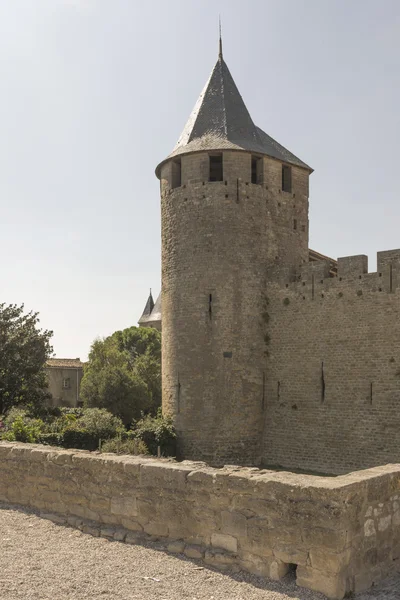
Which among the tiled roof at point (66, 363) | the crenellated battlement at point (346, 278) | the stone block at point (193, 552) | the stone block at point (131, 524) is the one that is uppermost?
the crenellated battlement at point (346, 278)

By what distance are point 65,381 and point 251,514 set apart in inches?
1487

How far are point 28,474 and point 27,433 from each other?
601 centimetres

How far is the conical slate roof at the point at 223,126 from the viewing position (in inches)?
767

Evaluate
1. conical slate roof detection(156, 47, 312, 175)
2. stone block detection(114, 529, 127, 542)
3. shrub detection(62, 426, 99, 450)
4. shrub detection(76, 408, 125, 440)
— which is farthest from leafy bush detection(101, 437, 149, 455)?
stone block detection(114, 529, 127, 542)

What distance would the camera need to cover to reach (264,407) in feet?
62.3

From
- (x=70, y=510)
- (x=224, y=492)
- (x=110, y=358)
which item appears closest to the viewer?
(x=224, y=492)

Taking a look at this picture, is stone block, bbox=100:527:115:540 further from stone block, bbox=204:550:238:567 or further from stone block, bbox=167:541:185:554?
stone block, bbox=204:550:238:567

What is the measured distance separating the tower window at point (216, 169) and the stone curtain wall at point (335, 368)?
4.13 m

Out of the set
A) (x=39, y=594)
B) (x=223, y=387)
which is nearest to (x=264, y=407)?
(x=223, y=387)

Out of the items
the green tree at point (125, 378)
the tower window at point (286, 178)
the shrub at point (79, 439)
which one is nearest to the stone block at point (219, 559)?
the shrub at point (79, 439)

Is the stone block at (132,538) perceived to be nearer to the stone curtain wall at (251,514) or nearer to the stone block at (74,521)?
the stone curtain wall at (251,514)

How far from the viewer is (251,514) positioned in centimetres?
578

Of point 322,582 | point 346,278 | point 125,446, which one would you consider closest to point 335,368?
point 346,278

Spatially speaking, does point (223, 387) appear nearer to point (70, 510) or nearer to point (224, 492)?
point (70, 510)
